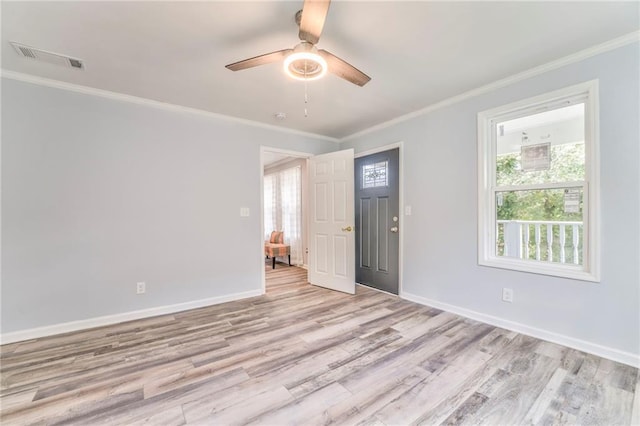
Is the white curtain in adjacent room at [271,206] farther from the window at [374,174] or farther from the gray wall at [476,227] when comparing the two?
the gray wall at [476,227]

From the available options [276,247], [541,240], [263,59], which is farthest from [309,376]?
[276,247]

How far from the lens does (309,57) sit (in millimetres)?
1664

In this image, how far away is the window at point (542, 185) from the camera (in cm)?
217

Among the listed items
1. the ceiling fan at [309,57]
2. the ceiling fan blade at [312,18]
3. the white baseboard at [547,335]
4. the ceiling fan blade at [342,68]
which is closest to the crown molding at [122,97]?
the ceiling fan at [309,57]

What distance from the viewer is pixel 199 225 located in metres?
3.28

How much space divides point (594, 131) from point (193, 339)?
12.3ft

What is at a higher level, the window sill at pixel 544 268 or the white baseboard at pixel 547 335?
the window sill at pixel 544 268

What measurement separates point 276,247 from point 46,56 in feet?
13.6

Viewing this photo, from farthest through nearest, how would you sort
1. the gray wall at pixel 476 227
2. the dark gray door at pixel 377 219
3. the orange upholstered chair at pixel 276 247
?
the orange upholstered chair at pixel 276 247 → the dark gray door at pixel 377 219 → the gray wall at pixel 476 227

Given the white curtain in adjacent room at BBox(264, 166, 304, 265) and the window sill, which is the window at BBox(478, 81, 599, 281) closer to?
the window sill

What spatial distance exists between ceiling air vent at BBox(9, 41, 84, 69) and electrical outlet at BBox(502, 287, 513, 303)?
4284 mm

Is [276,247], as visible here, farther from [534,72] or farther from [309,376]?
[534,72]

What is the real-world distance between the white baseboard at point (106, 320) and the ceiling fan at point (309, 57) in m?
2.67

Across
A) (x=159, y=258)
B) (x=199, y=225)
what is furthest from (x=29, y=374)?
(x=199, y=225)
